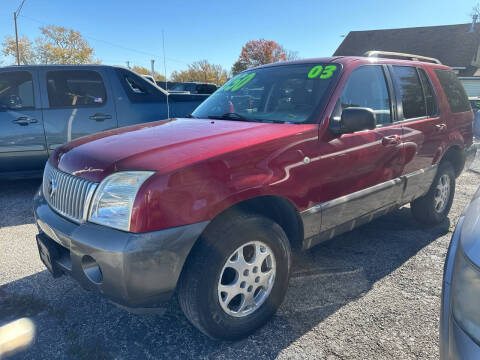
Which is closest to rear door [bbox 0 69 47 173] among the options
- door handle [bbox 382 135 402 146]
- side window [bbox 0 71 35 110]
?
side window [bbox 0 71 35 110]

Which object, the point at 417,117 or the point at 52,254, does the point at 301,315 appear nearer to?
the point at 52,254

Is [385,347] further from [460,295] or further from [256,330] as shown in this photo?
[460,295]

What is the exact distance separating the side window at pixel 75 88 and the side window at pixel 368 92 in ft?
12.1

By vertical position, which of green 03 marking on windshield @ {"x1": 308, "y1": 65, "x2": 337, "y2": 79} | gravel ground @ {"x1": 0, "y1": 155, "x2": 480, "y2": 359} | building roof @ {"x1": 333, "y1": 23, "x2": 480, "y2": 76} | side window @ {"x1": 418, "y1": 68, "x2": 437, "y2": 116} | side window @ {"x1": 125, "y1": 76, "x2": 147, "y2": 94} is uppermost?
building roof @ {"x1": 333, "y1": 23, "x2": 480, "y2": 76}

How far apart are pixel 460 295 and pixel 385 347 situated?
37.9 inches

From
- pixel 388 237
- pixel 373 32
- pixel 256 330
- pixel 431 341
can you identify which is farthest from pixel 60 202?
pixel 373 32

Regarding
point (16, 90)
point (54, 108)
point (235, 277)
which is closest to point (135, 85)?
point (54, 108)

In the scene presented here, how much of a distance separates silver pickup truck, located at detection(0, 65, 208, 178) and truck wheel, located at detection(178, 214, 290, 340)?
3601mm

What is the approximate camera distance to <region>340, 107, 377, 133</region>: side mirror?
2465 mm

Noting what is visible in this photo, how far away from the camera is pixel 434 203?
13.0ft

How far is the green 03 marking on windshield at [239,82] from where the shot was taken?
11.2ft

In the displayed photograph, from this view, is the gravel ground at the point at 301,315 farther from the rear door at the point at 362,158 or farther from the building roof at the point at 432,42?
the building roof at the point at 432,42

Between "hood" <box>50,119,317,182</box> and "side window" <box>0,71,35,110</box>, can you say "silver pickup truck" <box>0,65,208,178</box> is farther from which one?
"hood" <box>50,119,317,182</box>

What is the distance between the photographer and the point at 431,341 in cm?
225
